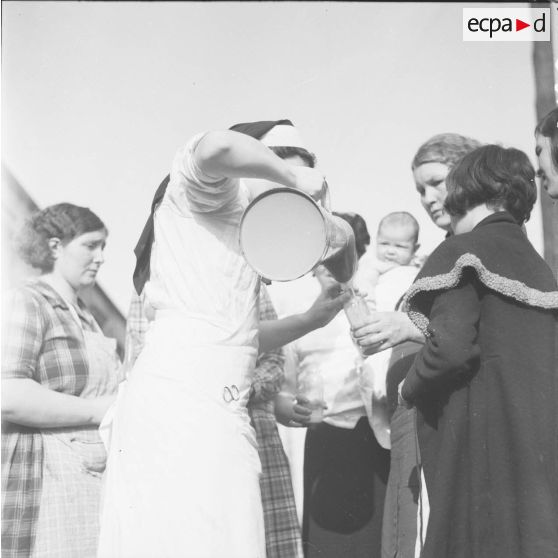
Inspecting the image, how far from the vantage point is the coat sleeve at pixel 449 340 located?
6.14 feet

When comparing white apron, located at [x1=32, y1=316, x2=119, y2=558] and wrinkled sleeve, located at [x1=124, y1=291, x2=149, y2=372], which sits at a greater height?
wrinkled sleeve, located at [x1=124, y1=291, x2=149, y2=372]

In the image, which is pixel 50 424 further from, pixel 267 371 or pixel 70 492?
pixel 267 371

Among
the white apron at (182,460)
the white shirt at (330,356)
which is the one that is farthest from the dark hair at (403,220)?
the white apron at (182,460)

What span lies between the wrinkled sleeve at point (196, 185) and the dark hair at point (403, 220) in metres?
1.48

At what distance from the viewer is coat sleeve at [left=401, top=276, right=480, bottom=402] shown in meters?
1.87

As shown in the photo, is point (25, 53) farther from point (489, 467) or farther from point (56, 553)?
point (489, 467)

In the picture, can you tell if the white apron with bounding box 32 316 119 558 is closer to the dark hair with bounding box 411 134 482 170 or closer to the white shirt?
the white shirt

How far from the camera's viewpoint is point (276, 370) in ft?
9.05

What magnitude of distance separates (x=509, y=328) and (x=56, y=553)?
1.43 m

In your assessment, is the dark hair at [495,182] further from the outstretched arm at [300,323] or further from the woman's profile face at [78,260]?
the woman's profile face at [78,260]

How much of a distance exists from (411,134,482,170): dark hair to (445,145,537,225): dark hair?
464mm

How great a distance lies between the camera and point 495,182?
2061mm

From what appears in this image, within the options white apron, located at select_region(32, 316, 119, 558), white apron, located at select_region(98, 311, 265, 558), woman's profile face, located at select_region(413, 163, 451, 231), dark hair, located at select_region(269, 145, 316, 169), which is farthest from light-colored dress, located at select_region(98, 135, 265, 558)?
woman's profile face, located at select_region(413, 163, 451, 231)

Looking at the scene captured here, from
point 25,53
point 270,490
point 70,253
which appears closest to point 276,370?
point 270,490
